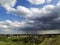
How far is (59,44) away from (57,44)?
5.02 metres

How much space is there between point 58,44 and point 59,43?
3.75m

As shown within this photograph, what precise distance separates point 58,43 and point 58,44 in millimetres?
4282

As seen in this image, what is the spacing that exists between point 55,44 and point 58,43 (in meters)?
4.47

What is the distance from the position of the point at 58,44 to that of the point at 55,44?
19.7ft

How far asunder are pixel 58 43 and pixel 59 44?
6.14 meters

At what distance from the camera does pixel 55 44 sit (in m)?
193

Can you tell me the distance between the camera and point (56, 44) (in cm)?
19200

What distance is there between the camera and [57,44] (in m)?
191

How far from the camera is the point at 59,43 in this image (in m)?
191

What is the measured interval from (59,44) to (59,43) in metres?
5.15

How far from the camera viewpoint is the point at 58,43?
630 ft

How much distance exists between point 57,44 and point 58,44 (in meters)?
2.79

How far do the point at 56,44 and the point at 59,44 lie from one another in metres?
6.76

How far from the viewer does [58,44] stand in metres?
188
